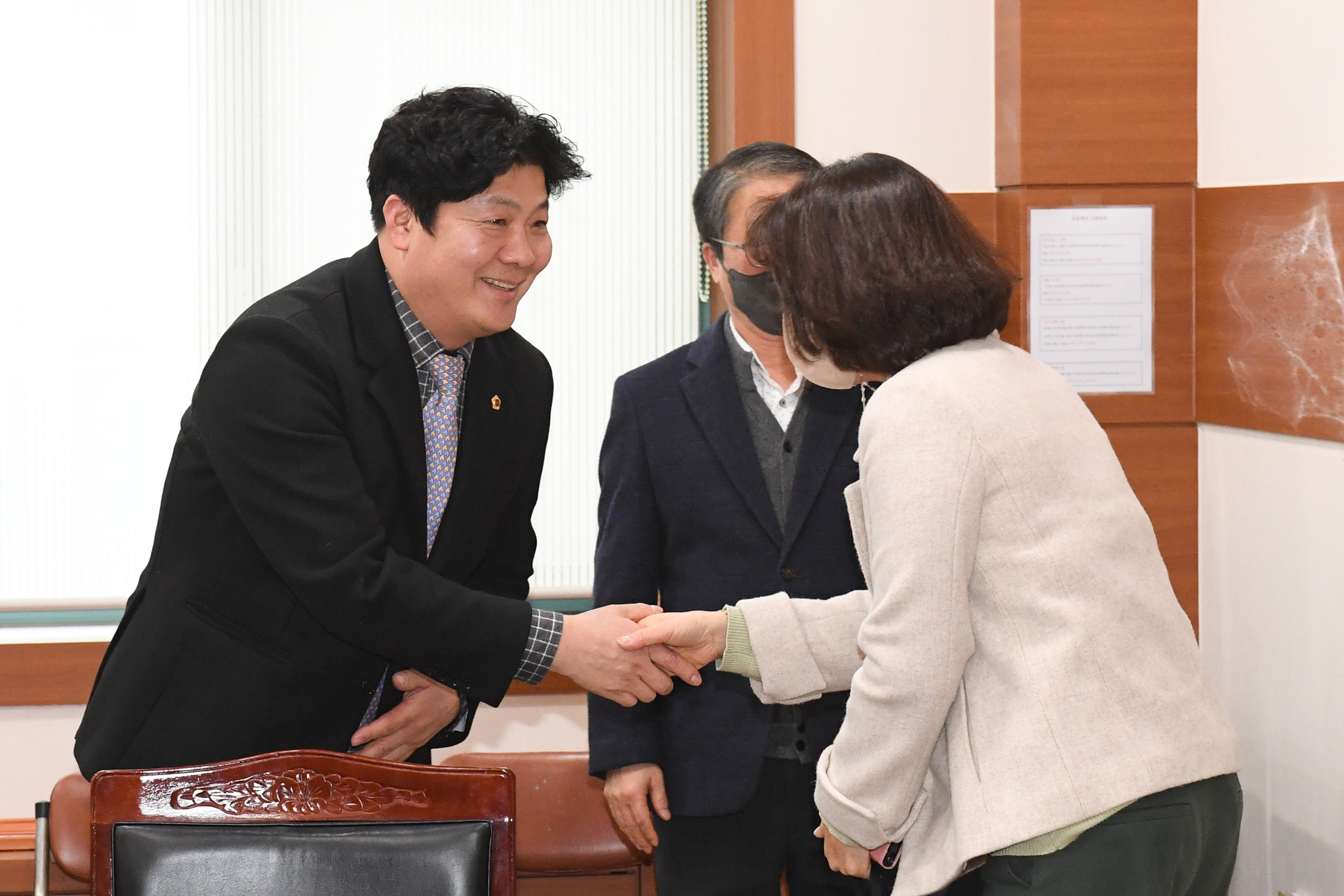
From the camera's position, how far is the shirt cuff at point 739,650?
1.81 metres

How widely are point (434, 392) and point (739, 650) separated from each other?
66 cm

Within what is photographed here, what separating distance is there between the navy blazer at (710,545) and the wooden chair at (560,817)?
25.6 inches

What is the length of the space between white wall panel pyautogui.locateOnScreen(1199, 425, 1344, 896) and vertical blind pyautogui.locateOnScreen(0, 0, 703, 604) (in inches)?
55.2

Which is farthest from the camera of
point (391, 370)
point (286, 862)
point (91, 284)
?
point (91, 284)

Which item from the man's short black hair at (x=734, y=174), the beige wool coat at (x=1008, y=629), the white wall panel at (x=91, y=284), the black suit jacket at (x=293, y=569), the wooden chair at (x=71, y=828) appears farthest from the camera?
the white wall panel at (x=91, y=284)

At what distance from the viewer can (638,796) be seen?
6.69ft

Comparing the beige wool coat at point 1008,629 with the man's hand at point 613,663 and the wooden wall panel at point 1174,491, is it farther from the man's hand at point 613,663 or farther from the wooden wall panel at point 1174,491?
the wooden wall panel at point 1174,491

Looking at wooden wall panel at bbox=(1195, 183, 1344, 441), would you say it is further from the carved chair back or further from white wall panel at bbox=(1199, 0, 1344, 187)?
the carved chair back

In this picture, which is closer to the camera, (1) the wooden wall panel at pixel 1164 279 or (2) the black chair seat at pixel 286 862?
(2) the black chair seat at pixel 286 862

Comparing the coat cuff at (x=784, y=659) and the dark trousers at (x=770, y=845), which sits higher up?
the coat cuff at (x=784, y=659)

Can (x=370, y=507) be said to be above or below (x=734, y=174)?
below

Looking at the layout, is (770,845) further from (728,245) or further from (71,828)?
(71,828)

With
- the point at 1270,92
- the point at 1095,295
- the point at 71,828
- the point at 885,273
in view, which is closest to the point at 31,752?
the point at 71,828

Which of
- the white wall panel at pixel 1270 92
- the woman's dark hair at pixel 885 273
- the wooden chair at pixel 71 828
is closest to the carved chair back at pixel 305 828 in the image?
the woman's dark hair at pixel 885 273
